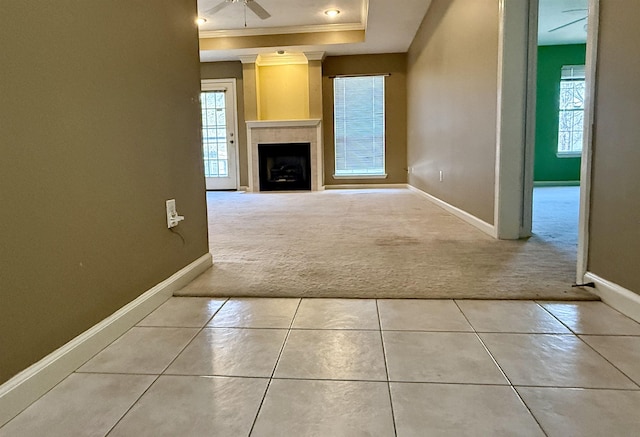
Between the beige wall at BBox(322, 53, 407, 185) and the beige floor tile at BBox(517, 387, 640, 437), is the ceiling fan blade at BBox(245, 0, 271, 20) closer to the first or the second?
the beige wall at BBox(322, 53, 407, 185)

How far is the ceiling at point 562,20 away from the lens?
5246mm

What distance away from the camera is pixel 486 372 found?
1.06m

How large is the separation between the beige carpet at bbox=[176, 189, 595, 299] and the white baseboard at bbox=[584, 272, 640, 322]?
55 mm

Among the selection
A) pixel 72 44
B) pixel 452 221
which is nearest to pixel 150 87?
pixel 72 44

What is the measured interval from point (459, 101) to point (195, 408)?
11.0 feet

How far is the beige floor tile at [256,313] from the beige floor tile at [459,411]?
0.54 meters

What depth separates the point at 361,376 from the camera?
1.06 m

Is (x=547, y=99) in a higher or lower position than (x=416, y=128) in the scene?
higher

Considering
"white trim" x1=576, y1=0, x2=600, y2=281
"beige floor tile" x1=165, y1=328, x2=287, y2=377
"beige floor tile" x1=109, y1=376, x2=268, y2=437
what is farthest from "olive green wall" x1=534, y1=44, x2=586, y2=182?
"beige floor tile" x1=109, y1=376, x2=268, y2=437

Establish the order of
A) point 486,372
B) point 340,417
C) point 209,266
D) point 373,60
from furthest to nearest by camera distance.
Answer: point 373,60 < point 209,266 < point 486,372 < point 340,417

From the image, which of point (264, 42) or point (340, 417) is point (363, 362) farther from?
point (264, 42)

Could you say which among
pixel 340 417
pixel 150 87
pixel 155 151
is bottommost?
pixel 340 417

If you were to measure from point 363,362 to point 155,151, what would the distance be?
112 centimetres

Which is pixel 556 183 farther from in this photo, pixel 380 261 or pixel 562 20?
pixel 380 261
